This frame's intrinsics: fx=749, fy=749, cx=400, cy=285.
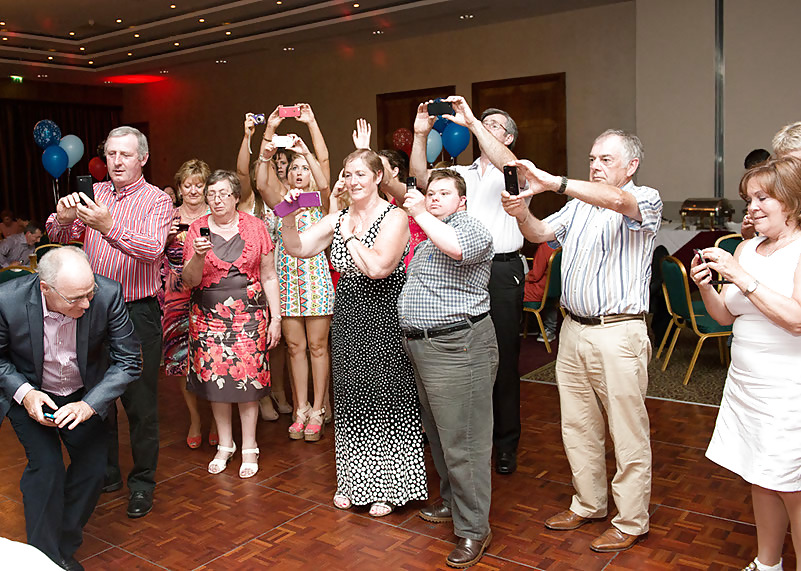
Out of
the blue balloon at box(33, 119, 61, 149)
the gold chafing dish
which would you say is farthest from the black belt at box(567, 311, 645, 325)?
the blue balloon at box(33, 119, 61, 149)

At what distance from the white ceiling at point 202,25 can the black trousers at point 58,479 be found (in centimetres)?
713

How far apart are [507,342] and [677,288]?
2.35 metres

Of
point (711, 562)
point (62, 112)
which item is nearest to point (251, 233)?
point (711, 562)

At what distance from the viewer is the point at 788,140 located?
9.32 ft

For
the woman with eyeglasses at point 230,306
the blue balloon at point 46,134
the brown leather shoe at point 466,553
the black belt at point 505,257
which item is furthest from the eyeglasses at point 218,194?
the blue balloon at point 46,134

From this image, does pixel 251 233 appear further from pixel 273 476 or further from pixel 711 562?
pixel 711 562

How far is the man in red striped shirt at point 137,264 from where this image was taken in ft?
11.3

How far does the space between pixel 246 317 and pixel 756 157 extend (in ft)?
17.4

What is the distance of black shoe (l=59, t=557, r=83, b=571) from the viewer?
9.60ft

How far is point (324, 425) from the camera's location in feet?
15.5

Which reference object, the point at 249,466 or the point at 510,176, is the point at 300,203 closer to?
the point at 510,176

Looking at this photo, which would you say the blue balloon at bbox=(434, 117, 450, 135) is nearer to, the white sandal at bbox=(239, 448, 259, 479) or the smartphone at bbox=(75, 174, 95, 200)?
the white sandal at bbox=(239, 448, 259, 479)

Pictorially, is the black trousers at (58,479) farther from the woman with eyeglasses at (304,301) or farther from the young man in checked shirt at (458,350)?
the woman with eyeglasses at (304,301)

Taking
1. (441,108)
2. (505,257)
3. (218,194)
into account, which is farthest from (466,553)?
(218,194)
